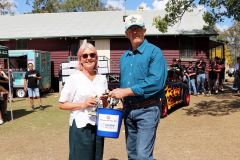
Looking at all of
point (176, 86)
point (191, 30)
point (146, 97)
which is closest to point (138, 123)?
point (146, 97)

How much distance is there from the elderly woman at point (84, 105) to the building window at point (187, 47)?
15135mm

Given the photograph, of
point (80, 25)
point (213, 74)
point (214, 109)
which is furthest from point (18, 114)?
point (80, 25)

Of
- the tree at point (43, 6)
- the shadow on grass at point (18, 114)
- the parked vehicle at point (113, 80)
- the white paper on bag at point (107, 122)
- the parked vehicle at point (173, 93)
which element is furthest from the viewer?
the tree at point (43, 6)

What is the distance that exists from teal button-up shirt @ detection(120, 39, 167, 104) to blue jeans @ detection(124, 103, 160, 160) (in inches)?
5.2

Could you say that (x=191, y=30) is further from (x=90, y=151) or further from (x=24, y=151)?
(x=90, y=151)

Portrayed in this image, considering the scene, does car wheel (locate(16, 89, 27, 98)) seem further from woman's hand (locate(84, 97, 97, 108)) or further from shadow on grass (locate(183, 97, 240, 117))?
woman's hand (locate(84, 97, 97, 108))

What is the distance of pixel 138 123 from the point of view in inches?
109

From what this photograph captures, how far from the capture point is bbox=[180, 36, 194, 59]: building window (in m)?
17.0

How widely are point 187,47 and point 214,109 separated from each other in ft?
26.1

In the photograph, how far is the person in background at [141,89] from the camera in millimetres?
2602

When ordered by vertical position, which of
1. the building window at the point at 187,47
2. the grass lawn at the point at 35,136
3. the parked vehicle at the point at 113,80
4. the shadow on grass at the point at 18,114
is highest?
the building window at the point at 187,47

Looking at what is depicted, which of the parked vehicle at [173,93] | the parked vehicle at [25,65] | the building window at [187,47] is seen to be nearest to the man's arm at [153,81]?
the parked vehicle at [173,93]

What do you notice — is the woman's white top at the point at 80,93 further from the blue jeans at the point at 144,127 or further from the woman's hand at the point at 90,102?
the blue jeans at the point at 144,127

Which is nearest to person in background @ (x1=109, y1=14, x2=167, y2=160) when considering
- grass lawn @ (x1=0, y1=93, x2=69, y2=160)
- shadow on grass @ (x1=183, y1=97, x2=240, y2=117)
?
grass lawn @ (x1=0, y1=93, x2=69, y2=160)
